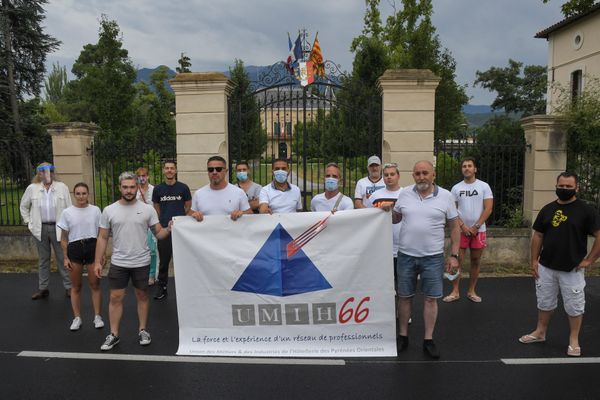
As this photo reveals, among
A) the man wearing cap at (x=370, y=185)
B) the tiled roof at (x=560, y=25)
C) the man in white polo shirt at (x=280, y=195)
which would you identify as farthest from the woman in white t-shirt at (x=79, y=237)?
the tiled roof at (x=560, y=25)

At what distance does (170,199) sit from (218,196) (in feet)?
4.28

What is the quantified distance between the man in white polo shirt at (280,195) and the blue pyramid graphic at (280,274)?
582 millimetres

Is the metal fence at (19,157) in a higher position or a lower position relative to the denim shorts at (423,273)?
higher

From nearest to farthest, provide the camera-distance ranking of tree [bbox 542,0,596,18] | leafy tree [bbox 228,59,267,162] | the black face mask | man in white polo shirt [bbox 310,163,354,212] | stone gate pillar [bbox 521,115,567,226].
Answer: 1. the black face mask
2. man in white polo shirt [bbox 310,163,354,212]
3. stone gate pillar [bbox 521,115,567,226]
4. leafy tree [bbox 228,59,267,162]
5. tree [bbox 542,0,596,18]

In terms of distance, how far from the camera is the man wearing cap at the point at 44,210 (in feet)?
21.6

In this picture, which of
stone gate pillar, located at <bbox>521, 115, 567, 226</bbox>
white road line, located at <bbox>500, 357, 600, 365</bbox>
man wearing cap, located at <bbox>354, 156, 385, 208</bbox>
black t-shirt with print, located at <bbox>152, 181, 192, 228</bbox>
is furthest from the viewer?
stone gate pillar, located at <bbox>521, 115, 567, 226</bbox>

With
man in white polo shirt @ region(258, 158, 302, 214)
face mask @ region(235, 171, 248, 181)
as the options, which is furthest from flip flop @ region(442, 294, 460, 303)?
face mask @ region(235, 171, 248, 181)

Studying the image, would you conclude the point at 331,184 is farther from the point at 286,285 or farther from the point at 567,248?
the point at 567,248

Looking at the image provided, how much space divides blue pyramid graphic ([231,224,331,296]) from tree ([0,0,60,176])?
19537 mm

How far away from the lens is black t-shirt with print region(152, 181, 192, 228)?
635 cm

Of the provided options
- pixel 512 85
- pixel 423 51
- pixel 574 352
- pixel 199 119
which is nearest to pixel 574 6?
pixel 423 51

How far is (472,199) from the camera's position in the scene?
641 centimetres

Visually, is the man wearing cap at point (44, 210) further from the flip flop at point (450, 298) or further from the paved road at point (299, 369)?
the flip flop at point (450, 298)

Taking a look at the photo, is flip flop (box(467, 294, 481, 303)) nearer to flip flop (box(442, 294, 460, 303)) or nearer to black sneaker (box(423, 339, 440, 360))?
flip flop (box(442, 294, 460, 303))
